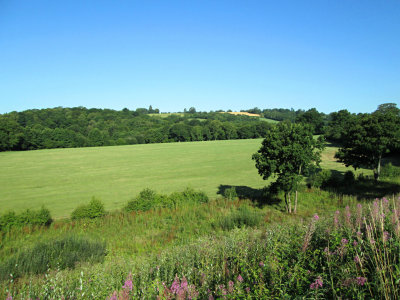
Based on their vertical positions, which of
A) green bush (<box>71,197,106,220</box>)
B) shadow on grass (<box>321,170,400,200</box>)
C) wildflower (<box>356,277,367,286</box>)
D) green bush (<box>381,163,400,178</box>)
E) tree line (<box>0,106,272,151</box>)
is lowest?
green bush (<box>71,197,106,220</box>)

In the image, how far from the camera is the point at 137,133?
101250 millimetres

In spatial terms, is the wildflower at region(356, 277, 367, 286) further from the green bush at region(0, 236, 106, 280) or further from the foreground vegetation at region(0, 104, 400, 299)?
the green bush at region(0, 236, 106, 280)

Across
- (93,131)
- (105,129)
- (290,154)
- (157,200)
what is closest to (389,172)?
(290,154)

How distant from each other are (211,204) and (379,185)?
17485 millimetres

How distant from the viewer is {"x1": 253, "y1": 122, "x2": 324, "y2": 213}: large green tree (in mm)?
17578

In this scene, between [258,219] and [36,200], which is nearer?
[258,219]

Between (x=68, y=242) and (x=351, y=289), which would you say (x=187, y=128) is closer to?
(x=68, y=242)

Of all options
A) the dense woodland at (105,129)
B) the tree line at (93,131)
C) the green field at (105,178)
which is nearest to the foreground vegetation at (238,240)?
the green field at (105,178)

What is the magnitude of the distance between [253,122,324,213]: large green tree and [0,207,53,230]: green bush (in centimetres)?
1607

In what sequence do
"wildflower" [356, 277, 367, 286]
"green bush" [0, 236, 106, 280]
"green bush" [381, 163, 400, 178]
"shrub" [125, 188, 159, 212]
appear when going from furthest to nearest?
1. "green bush" [381, 163, 400, 178]
2. "shrub" [125, 188, 159, 212]
3. "green bush" [0, 236, 106, 280]
4. "wildflower" [356, 277, 367, 286]

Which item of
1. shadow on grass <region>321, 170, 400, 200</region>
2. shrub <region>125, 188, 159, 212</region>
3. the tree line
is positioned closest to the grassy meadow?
shadow on grass <region>321, 170, 400, 200</region>

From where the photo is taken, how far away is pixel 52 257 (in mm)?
8773

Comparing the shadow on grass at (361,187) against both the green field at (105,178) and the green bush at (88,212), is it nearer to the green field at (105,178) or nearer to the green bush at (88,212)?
the green field at (105,178)

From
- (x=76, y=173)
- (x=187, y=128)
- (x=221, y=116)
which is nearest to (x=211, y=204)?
(x=76, y=173)
